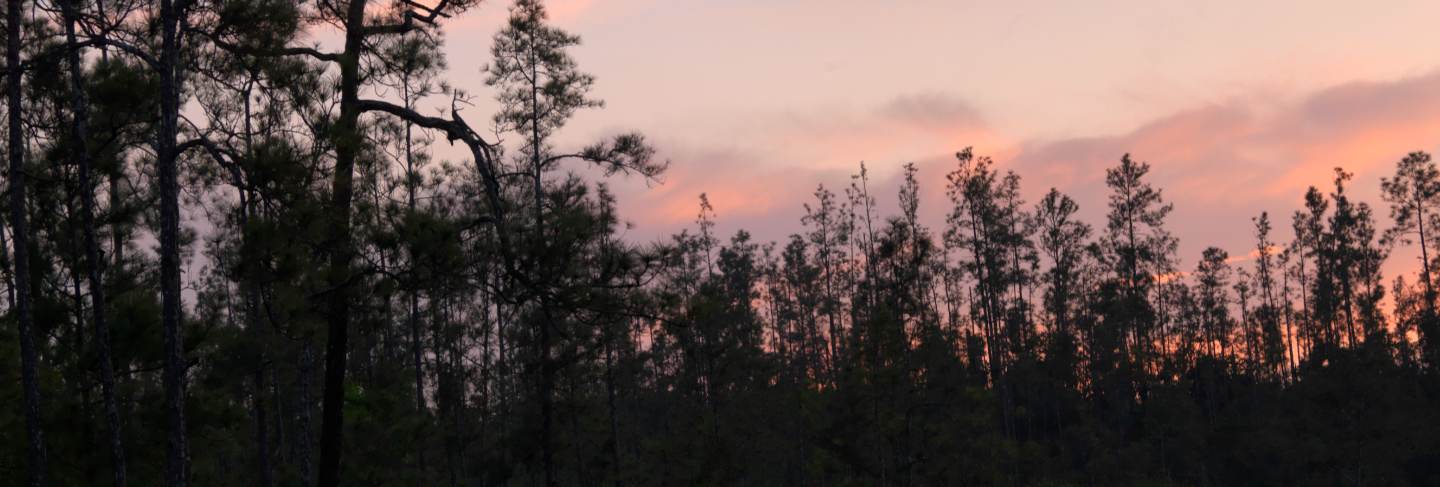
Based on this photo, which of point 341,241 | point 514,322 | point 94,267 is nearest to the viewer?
point 341,241

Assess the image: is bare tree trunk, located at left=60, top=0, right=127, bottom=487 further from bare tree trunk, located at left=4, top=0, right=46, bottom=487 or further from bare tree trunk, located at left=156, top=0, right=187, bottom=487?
bare tree trunk, located at left=156, top=0, right=187, bottom=487

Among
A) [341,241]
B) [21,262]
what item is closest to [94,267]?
[21,262]

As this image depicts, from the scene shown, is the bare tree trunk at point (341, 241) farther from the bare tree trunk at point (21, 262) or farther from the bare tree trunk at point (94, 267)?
the bare tree trunk at point (21, 262)

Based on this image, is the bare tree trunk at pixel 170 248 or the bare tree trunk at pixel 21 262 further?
the bare tree trunk at pixel 21 262

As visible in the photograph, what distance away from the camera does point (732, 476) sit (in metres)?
31.2

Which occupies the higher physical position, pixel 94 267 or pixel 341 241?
pixel 94 267

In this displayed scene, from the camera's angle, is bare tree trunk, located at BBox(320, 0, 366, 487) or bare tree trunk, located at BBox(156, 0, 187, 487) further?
bare tree trunk, located at BBox(156, 0, 187, 487)

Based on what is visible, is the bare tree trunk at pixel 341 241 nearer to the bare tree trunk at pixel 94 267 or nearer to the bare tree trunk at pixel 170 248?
the bare tree trunk at pixel 170 248

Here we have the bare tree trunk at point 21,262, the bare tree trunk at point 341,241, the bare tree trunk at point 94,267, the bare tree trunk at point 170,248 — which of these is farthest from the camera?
the bare tree trunk at point 21,262

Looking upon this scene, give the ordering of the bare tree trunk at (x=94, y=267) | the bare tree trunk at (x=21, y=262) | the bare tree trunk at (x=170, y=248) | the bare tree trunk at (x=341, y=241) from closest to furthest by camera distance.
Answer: the bare tree trunk at (x=341, y=241) < the bare tree trunk at (x=170, y=248) < the bare tree trunk at (x=94, y=267) < the bare tree trunk at (x=21, y=262)

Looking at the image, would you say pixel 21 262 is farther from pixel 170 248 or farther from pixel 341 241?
pixel 341 241

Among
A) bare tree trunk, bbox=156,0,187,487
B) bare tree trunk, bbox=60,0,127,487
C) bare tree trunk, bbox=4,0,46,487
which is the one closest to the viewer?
bare tree trunk, bbox=156,0,187,487

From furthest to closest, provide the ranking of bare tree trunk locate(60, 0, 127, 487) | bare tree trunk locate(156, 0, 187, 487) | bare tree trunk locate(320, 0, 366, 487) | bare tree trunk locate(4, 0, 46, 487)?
bare tree trunk locate(4, 0, 46, 487) → bare tree trunk locate(60, 0, 127, 487) → bare tree trunk locate(156, 0, 187, 487) → bare tree trunk locate(320, 0, 366, 487)

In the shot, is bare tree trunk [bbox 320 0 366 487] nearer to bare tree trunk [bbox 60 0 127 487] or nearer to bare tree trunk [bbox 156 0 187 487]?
bare tree trunk [bbox 156 0 187 487]
